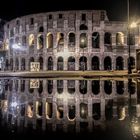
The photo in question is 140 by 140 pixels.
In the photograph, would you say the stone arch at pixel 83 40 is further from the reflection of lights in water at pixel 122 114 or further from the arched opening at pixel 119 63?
the reflection of lights in water at pixel 122 114

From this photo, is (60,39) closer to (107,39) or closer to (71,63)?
(71,63)

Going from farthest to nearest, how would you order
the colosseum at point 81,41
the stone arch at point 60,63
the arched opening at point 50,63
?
1. the arched opening at point 50,63
2. the stone arch at point 60,63
3. the colosseum at point 81,41

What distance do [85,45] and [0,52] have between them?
2118cm

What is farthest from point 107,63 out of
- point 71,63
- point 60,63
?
point 60,63

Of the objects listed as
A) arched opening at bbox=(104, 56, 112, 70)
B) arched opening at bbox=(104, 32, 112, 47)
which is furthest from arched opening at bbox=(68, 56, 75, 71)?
arched opening at bbox=(104, 32, 112, 47)

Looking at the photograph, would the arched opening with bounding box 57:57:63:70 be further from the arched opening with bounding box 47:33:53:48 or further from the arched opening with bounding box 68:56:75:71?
the arched opening with bounding box 47:33:53:48

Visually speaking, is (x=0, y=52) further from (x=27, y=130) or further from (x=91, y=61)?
(x=27, y=130)

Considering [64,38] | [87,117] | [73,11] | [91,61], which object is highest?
[73,11]

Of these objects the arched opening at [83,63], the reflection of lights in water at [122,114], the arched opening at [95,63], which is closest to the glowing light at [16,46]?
the arched opening at [83,63]

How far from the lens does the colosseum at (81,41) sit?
1703 inches

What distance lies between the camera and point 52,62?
4531 centimetres

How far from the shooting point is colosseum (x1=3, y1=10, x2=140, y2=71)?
43.2 m

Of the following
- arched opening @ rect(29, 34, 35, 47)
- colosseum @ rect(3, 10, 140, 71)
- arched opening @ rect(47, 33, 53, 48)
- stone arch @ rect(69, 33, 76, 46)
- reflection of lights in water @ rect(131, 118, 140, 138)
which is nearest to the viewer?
reflection of lights in water @ rect(131, 118, 140, 138)

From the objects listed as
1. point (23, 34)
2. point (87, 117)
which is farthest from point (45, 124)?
point (23, 34)
